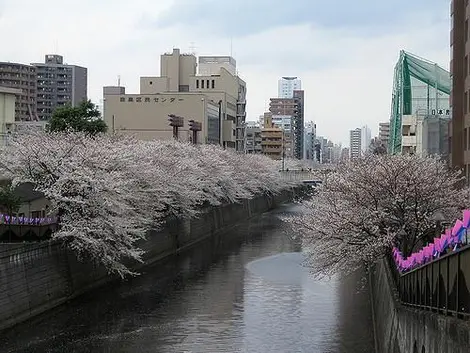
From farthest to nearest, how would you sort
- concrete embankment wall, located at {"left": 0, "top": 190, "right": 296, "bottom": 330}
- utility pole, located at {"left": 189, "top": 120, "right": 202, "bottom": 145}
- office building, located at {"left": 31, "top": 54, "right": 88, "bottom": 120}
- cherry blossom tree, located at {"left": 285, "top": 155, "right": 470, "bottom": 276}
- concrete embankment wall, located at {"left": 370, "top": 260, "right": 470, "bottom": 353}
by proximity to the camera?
office building, located at {"left": 31, "top": 54, "right": 88, "bottom": 120}, utility pole, located at {"left": 189, "top": 120, "right": 202, "bottom": 145}, concrete embankment wall, located at {"left": 0, "top": 190, "right": 296, "bottom": 330}, cherry blossom tree, located at {"left": 285, "top": 155, "right": 470, "bottom": 276}, concrete embankment wall, located at {"left": 370, "top": 260, "right": 470, "bottom": 353}

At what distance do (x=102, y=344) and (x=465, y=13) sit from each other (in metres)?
25.7

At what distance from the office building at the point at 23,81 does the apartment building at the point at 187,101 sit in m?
14.6

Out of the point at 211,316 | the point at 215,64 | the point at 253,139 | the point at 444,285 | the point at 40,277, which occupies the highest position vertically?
the point at 215,64

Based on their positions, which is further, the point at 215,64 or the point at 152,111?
the point at 215,64

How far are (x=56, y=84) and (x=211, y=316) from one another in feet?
414

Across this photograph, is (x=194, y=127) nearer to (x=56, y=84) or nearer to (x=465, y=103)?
(x=465, y=103)

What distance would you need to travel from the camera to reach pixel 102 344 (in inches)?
866

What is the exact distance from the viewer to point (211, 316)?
25.9 metres

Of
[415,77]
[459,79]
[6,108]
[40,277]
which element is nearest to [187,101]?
[415,77]

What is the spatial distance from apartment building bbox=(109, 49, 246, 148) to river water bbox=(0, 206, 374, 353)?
52.0 m

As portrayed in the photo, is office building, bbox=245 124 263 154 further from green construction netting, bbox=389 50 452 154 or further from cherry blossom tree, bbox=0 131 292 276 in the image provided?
cherry blossom tree, bbox=0 131 292 276

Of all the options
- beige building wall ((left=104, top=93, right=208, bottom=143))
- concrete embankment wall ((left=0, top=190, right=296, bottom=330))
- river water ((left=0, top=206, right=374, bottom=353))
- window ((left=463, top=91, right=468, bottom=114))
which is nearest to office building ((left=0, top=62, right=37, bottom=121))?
beige building wall ((left=104, top=93, right=208, bottom=143))

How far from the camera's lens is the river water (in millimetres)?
21734

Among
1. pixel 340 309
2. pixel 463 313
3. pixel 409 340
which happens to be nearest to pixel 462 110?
pixel 340 309
